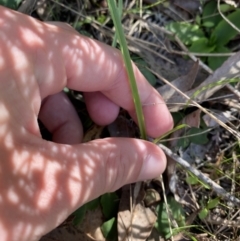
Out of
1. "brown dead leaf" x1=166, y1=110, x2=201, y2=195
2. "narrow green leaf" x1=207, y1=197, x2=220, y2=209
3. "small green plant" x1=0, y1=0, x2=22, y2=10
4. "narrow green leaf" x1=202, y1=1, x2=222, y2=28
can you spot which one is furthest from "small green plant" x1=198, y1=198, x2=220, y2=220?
"small green plant" x1=0, y1=0, x2=22, y2=10

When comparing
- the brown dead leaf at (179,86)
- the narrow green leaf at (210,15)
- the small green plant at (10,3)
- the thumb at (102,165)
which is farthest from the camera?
the narrow green leaf at (210,15)

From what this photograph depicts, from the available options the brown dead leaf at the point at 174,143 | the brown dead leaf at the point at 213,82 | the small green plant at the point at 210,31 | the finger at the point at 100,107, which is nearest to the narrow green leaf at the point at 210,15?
the small green plant at the point at 210,31

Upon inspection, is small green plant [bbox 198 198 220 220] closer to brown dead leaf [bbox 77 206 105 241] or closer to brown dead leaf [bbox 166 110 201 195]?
brown dead leaf [bbox 166 110 201 195]

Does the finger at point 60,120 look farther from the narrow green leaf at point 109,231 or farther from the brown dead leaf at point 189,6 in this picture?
the brown dead leaf at point 189,6

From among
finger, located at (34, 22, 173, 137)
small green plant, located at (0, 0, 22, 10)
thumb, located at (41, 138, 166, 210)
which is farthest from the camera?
small green plant, located at (0, 0, 22, 10)

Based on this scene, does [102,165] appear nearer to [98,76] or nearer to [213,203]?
[98,76]

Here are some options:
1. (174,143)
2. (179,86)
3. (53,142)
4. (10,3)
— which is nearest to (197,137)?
(174,143)
